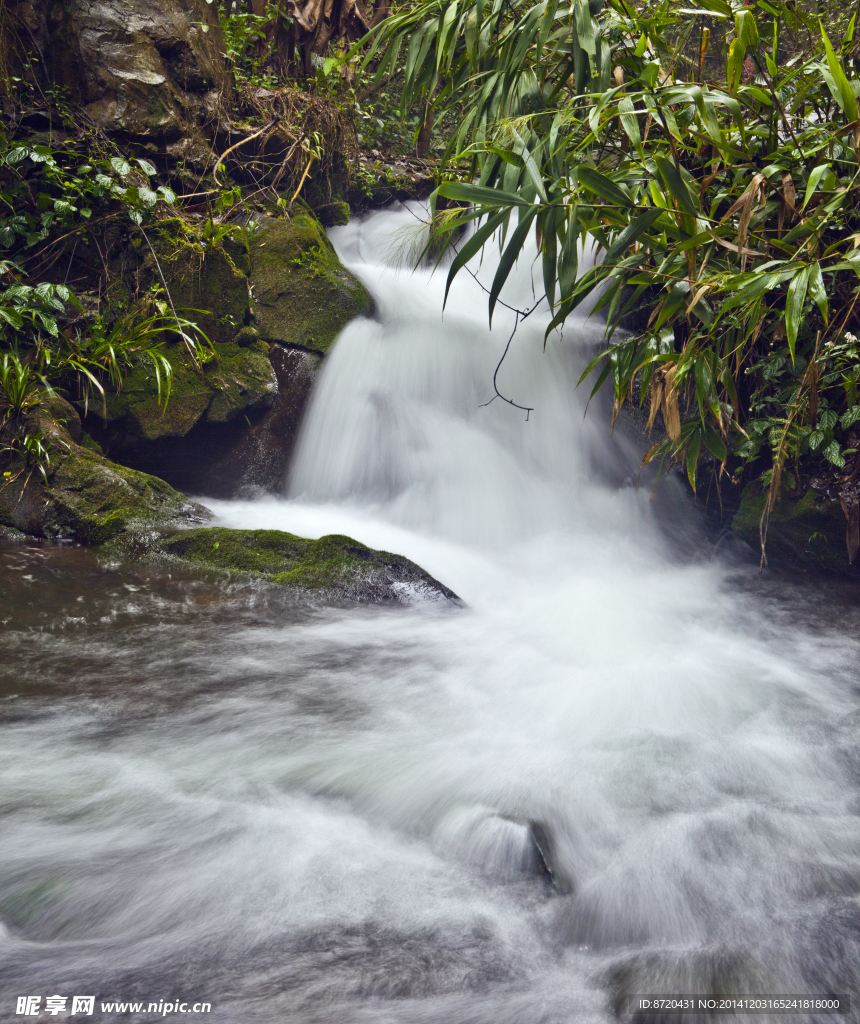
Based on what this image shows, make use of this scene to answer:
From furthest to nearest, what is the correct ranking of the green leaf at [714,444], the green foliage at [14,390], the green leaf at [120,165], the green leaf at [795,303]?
the green leaf at [120,165] → the green foliage at [14,390] → the green leaf at [714,444] → the green leaf at [795,303]

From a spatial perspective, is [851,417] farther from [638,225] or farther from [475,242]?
[475,242]

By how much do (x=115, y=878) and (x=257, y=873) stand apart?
318 millimetres

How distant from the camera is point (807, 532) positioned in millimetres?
4078

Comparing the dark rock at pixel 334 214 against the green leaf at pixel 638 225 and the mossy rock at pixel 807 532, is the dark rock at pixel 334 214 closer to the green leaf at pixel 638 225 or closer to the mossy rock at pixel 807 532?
the mossy rock at pixel 807 532

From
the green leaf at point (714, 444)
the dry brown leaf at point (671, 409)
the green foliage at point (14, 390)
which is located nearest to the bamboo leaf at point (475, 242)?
the dry brown leaf at point (671, 409)

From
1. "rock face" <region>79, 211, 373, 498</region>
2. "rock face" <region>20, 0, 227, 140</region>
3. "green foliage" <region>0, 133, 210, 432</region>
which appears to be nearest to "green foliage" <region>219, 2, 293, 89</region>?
"rock face" <region>20, 0, 227, 140</region>

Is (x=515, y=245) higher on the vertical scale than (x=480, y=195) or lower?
lower

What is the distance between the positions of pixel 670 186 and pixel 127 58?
15.3 ft

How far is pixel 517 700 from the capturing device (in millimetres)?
2496

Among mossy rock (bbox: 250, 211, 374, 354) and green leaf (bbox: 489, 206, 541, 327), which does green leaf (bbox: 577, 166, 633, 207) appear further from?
mossy rock (bbox: 250, 211, 374, 354)

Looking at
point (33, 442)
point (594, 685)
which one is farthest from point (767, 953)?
point (33, 442)

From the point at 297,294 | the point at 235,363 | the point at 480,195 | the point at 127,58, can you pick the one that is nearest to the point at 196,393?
the point at 235,363

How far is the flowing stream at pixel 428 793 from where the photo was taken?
1.22 metres

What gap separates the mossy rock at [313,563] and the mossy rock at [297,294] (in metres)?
2.16
